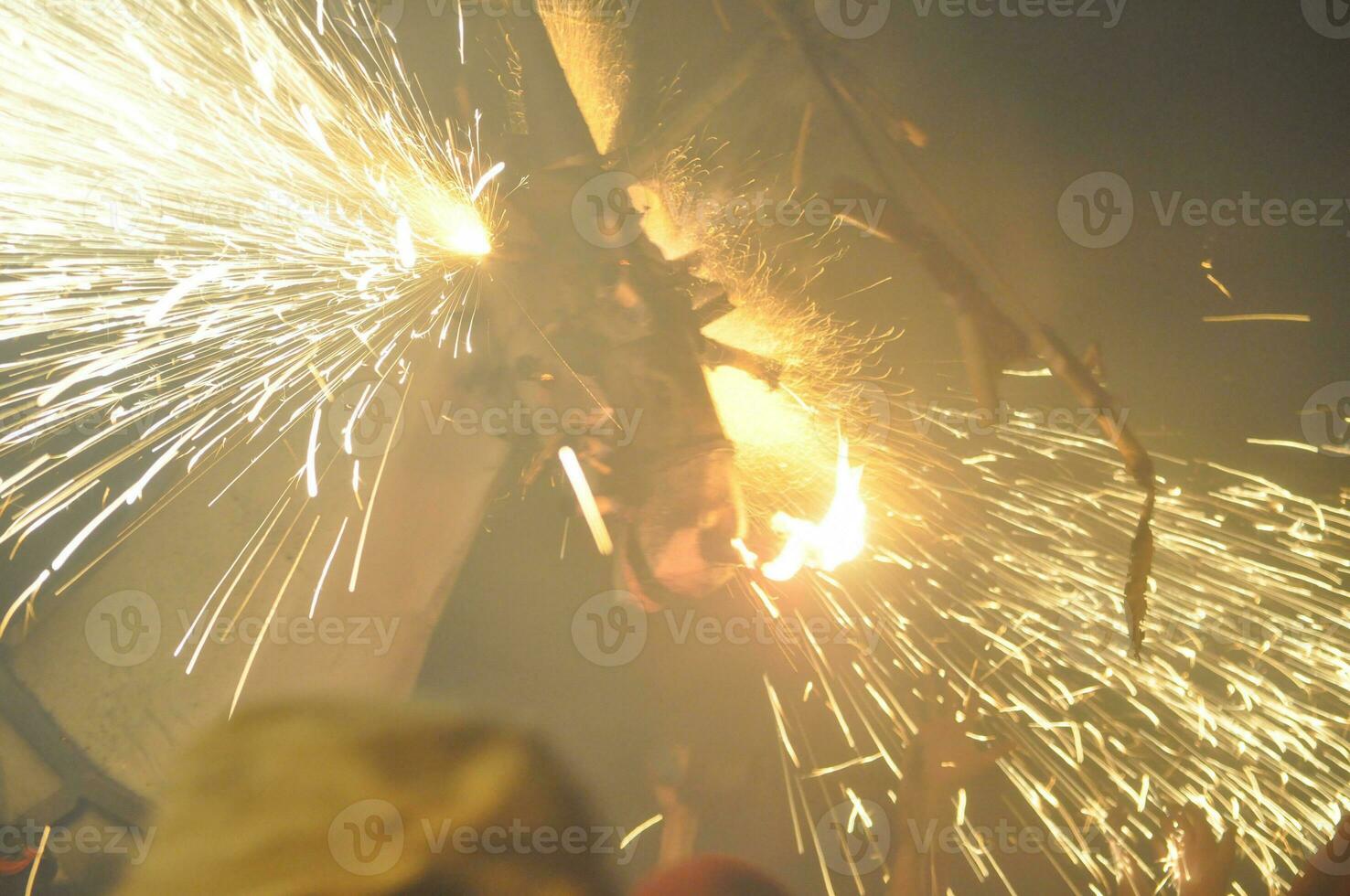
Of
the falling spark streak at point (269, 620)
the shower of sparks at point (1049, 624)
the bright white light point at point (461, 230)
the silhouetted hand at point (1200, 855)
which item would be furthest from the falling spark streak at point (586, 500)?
the silhouetted hand at point (1200, 855)

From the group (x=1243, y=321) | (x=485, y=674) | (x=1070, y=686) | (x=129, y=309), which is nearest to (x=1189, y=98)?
(x=1243, y=321)

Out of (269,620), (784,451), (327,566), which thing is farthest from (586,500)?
(269,620)

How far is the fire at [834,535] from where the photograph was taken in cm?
109

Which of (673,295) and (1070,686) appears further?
(1070,686)

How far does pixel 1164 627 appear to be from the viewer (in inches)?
43.7

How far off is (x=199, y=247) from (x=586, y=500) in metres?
0.78

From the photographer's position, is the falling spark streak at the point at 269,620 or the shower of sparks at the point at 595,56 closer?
the shower of sparks at the point at 595,56

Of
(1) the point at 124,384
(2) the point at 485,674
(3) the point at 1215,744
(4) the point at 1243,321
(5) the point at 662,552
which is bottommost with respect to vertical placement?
(3) the point at 1215,744

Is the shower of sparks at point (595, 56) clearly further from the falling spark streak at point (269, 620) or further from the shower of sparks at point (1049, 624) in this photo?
the falling spark streak at point (269, 620)

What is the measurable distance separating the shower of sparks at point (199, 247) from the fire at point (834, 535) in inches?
25.2

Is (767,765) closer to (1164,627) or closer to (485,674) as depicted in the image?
(485,674)

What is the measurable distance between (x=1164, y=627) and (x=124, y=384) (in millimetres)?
1809

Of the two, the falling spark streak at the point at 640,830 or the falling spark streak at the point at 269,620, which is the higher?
the falling spark streak at the point at 269,620

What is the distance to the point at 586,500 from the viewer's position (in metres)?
1.09
